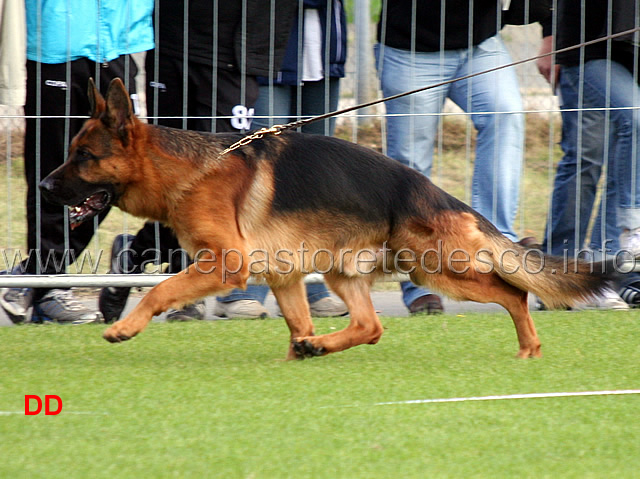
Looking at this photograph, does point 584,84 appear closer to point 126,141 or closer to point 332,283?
point 332,283

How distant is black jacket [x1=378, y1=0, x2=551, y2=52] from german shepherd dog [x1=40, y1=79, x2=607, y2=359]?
66.8 inches

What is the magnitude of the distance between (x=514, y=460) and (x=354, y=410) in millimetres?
721

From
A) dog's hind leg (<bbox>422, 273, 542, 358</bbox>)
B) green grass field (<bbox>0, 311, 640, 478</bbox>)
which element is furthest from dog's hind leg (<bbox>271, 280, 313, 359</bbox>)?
dog's hind leg (<bbox>422, 273, 542, 358</bbox>)

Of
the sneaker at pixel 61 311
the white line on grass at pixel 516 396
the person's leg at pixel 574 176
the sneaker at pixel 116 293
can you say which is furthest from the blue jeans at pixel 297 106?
the white line on grass at pixel 516 396

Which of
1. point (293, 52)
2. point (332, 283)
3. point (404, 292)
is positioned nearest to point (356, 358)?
point (332, 283)

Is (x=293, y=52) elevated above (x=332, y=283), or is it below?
above

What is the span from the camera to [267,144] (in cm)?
443

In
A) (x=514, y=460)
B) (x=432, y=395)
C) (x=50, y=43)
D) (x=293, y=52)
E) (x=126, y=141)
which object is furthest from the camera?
(x=293, y=52)

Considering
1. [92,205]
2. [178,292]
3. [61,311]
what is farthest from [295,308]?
[61,311]

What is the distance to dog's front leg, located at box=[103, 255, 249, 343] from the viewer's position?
13.2ft

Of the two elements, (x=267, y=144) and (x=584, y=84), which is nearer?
(x=267, y=144)

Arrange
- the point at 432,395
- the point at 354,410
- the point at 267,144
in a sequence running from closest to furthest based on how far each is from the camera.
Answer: the point at 354,410 → the point at 432,395 → the point at 267,144

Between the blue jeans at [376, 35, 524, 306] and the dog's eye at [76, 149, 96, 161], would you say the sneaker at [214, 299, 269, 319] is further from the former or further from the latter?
the dog's eye at [76, 149, 96, 161]

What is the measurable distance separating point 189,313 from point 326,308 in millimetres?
845
